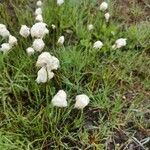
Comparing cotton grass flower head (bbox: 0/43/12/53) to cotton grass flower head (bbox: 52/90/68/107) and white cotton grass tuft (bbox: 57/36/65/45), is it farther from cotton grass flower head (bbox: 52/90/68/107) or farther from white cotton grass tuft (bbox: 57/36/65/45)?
cotton grass flower head (bbox: 52/90/68/107)

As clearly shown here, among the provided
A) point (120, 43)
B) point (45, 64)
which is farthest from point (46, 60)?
point (120, 43)

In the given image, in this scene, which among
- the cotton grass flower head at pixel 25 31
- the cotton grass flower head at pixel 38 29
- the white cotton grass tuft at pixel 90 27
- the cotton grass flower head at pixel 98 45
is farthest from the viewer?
the white cotton grass tuft at pixel 90 27

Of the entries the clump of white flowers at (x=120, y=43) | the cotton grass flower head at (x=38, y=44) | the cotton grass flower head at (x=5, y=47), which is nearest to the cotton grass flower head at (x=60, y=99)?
the cotton grass flower head at (x=38, y=44)

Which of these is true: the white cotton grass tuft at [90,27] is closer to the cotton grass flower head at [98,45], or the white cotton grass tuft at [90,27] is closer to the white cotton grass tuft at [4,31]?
the cotton grass flower head at [98,45]

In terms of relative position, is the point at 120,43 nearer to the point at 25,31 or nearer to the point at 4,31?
the point at 25,31

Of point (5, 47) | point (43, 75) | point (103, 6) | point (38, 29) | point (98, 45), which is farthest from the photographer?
point (103, 6)

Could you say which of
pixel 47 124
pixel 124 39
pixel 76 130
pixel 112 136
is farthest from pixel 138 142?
pixel 124 39

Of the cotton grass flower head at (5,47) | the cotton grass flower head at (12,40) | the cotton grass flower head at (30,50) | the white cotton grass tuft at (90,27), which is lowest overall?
the white cotton grass tuft at (90,27)

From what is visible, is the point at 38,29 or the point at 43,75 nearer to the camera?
the point at 43,75

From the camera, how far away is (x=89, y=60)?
2.32 metres

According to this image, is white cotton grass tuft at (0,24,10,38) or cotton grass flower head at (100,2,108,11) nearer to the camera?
white cotton grass tuft at (0,24,10,38)

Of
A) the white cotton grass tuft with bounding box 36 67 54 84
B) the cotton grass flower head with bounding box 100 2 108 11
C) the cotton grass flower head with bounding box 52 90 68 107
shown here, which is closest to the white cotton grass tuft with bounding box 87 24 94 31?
the cotton grass flower head with bounding box 100 2 108 11

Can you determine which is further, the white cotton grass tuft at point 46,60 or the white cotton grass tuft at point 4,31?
the white cotton grass tuft at point 4,31

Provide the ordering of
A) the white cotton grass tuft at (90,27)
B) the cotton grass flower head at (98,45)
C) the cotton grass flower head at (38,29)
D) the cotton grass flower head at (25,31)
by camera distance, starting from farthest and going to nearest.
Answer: the white cotton grass tuft at (90,27) → the cotton grass flower head at (98,45) → the cotton grass flower head at (25,31) → the cotton grass flower head at (38,29)
